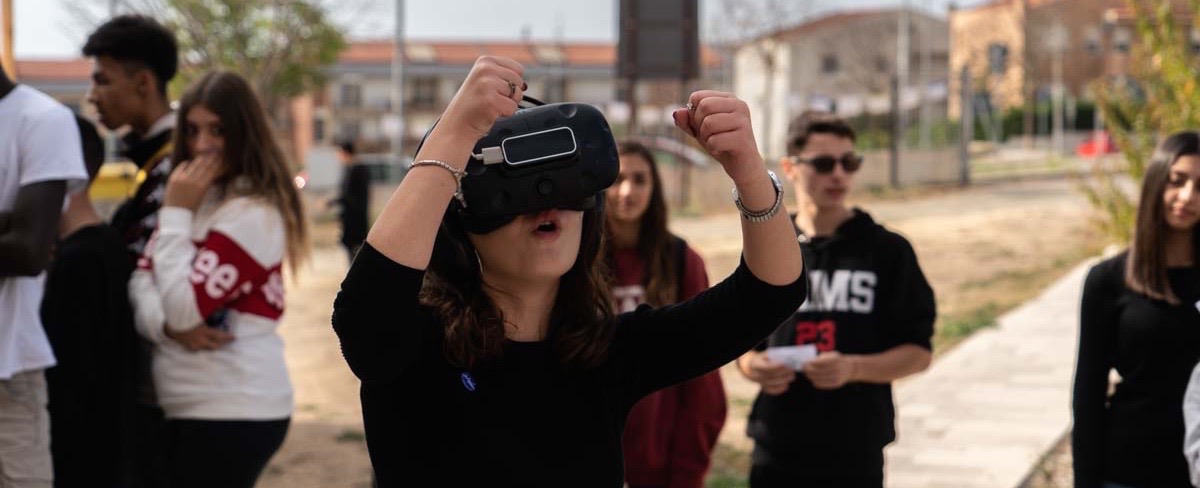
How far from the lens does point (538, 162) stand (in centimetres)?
205

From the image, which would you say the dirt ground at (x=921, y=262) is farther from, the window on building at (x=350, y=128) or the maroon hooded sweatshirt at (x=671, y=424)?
the window on building at (x=350, y=128)

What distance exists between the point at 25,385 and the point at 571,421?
6.38 feet

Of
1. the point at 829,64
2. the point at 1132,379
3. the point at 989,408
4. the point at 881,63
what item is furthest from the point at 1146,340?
the point at 829,64

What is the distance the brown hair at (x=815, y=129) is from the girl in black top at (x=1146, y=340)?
93 centimetres

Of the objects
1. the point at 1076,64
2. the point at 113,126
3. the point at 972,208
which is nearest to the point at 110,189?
the point at 113,126

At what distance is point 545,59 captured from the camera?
94562mm

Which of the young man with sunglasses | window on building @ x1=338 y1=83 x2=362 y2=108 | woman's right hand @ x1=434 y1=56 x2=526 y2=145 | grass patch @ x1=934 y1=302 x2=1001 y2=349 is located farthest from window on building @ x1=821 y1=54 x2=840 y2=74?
woman's right hand @ x1=434 y1=56 x2=526 y2=145

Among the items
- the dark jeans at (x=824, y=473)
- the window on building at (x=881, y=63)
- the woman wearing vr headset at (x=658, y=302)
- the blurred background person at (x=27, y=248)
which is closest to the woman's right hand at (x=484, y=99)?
the blurred background person at (x=27, y=248)

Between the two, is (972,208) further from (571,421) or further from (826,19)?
(826,19)

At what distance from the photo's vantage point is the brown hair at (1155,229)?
12.8ft

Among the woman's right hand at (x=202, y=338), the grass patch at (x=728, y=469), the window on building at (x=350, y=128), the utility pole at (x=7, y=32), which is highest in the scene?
the window on building at (x=350, y=128)

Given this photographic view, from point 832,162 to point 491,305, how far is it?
2.39 meters

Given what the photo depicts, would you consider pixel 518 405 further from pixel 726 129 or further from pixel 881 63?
pixel 881 63

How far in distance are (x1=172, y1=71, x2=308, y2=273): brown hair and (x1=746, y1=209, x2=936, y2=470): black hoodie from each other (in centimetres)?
148
